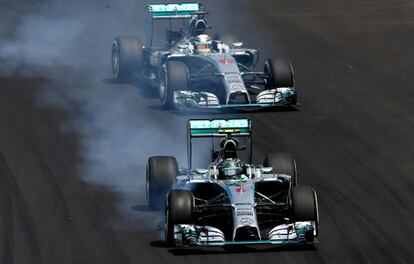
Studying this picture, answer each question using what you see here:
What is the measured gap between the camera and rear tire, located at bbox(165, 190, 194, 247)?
26.5 meters

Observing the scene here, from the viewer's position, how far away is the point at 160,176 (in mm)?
28375

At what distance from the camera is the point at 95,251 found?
2667cm

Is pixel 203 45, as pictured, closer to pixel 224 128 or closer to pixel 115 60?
pixel 115 60

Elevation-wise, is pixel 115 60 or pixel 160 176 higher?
pixel 115 60

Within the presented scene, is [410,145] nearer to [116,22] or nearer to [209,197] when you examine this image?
[209,197]

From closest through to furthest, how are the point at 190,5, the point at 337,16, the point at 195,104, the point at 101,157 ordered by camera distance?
the point at 101,157, the point at 195,104, the point at 190,5, the point at 337,16

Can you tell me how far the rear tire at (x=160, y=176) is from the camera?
28375mm

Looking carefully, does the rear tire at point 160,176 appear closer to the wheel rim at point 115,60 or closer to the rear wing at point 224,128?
the rear wing at point 224,128

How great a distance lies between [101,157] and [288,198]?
22.7 feet

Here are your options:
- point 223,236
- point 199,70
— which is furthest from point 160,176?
point 199,70

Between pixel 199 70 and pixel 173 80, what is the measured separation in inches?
71.5

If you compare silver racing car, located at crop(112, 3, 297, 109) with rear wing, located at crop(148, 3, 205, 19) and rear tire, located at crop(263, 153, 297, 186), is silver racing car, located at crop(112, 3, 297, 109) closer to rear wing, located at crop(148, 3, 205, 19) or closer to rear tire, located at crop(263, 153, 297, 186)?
rear wing, located at crop(148, 3, 205, 19)

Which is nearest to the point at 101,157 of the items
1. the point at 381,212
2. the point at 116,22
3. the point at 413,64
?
the point at 381,212

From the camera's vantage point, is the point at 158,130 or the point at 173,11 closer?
the point at 158,130
